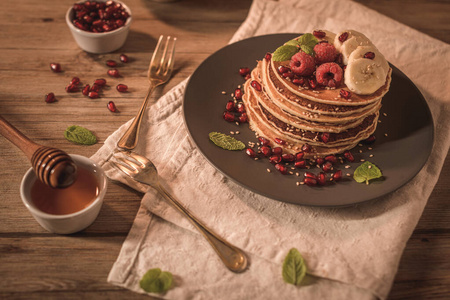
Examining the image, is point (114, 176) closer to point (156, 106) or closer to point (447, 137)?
point (156, 106)

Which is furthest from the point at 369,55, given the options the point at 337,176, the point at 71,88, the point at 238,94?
the point at 71,88

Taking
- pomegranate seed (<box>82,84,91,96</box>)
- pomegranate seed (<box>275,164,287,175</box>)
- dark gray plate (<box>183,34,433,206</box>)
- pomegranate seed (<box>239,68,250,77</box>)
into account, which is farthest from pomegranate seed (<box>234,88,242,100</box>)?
pomegranate seed (<box>82,84,91,96</box>)

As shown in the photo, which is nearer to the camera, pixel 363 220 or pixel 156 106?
pixel 363 220

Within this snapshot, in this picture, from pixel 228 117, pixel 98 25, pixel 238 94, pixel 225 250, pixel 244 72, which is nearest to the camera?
pixel 225 250

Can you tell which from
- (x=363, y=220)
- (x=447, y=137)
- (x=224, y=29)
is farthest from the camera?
(x=224, y=29)

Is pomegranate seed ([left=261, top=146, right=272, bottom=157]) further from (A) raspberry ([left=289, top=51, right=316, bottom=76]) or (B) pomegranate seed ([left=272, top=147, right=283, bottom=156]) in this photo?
(A) raspberry ([left=289, top=51, right=316, bottom=76])

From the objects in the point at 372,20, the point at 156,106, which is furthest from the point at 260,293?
the point at 372,20

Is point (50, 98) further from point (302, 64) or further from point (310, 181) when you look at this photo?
point (310, 181)
